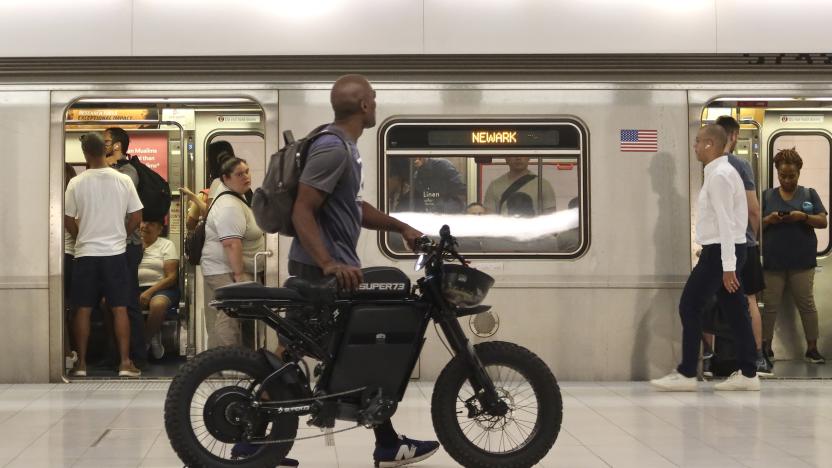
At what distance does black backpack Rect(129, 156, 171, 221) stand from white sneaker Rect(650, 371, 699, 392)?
404 centimetres

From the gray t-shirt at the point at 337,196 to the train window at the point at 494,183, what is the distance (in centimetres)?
303

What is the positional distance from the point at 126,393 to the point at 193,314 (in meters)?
2.18

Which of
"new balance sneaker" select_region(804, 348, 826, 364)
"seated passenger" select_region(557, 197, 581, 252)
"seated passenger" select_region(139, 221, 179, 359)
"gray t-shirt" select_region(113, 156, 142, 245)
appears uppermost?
"gray t-shirt" select_region(113, 156, 142, 245)

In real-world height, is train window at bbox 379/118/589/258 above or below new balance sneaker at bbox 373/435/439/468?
above

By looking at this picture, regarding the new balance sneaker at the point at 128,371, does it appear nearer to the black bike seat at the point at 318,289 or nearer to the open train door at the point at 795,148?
the black bike seat at the point at 318,289

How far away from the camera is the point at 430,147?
7949mm

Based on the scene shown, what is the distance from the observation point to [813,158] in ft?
31.7

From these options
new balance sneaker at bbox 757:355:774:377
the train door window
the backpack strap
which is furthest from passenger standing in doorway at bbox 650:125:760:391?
the train door window

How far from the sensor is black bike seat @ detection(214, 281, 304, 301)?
15.3 ft

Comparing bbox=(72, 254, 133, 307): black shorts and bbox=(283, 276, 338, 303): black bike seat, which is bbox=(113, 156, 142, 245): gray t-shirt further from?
bbox=(283, 276, 338, 303): black bike seat

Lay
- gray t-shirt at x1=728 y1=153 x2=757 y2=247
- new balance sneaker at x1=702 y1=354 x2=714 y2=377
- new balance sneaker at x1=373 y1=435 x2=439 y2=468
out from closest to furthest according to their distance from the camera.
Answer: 1. new balance sneaker at x1=373 y1=435 x2=439 y2=468
2. gray t-shirt at x1=728 y1=153 x2=757 y2=247
3. new balance sneaker at x1=702 y1=354 x2=714 y2=377

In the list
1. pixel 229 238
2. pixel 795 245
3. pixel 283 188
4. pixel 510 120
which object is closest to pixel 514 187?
pixel 510 120

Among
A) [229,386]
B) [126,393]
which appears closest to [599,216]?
[126,393]

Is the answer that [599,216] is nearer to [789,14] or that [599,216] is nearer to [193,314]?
[789,14]
